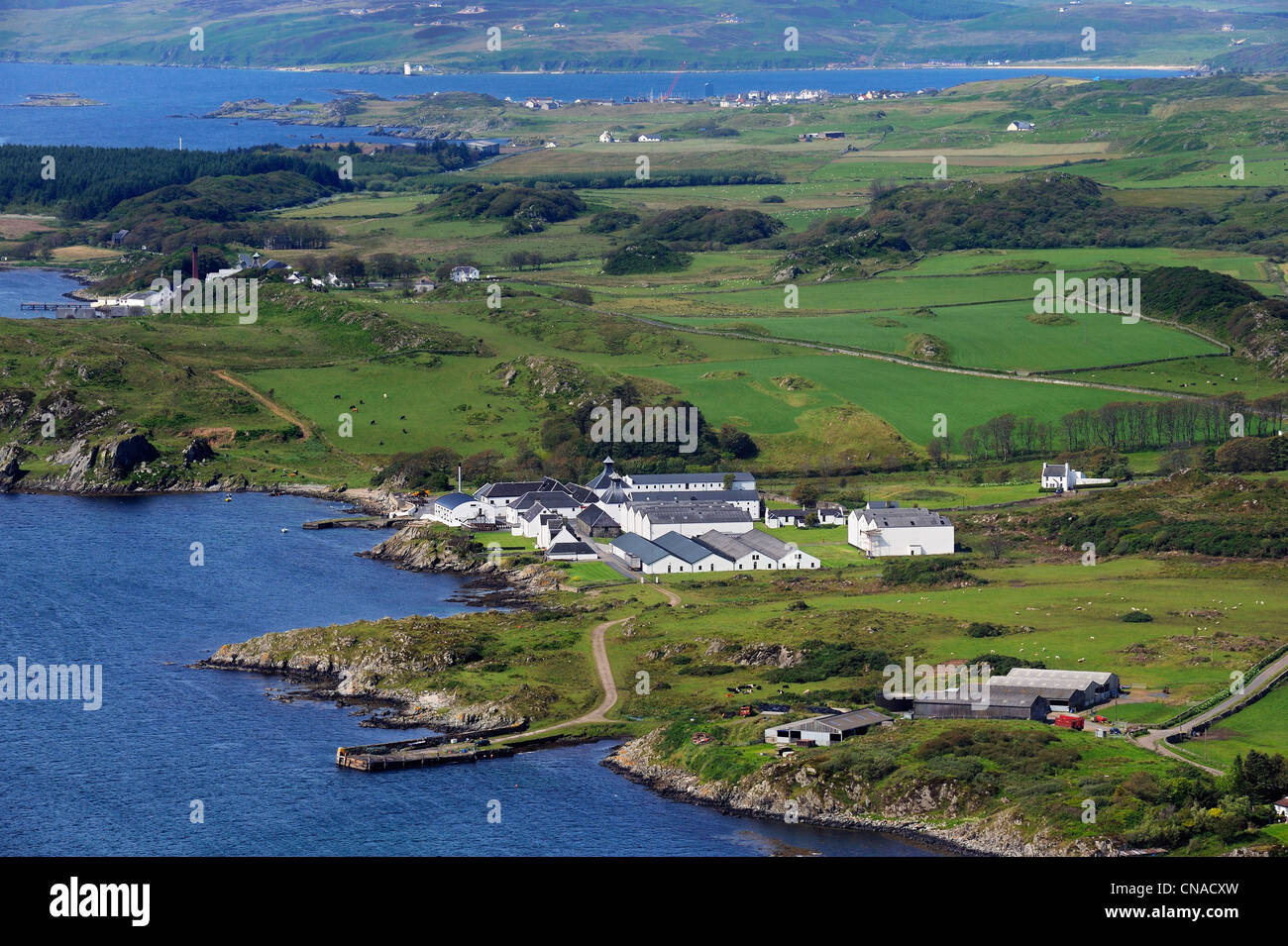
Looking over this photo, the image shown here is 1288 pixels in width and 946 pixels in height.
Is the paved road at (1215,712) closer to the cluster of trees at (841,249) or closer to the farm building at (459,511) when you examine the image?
the farm building at (459,511)

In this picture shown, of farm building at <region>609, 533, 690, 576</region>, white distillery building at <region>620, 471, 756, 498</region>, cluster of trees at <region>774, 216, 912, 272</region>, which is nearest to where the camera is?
farm building at <region>609, 533, 690, 576</region>

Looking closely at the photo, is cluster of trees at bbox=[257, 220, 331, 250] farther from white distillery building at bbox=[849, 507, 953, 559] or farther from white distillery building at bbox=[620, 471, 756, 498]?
white distillery building at bbox=[849, 507, 953, 559]

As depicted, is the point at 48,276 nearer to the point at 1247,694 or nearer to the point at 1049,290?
the point at 1049,290

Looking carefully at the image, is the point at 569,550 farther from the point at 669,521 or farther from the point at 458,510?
the point at 458,510

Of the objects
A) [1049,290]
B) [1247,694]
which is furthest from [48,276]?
[1247,694]

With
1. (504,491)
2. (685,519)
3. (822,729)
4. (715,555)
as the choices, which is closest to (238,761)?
(822,729)

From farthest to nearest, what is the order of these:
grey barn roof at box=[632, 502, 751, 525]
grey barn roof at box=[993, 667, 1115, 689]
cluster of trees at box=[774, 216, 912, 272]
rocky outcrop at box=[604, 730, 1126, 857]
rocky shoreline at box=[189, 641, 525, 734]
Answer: cluster of trees at box=[774, 216, 912, 272]
grey barn roof at box=[632, 502, 751, 525]
rocky shoreline at box=[189, 641, 525, 734]
grey barn roof at box=[993, 667, 1115, 689]
rocky outcrop at box=[604, 730, 1126, 857]

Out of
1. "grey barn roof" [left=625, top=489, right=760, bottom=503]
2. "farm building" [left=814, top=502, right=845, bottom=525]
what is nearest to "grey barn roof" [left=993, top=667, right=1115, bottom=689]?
"farm building" [left=814, top=502, right=845, bottom=525]
